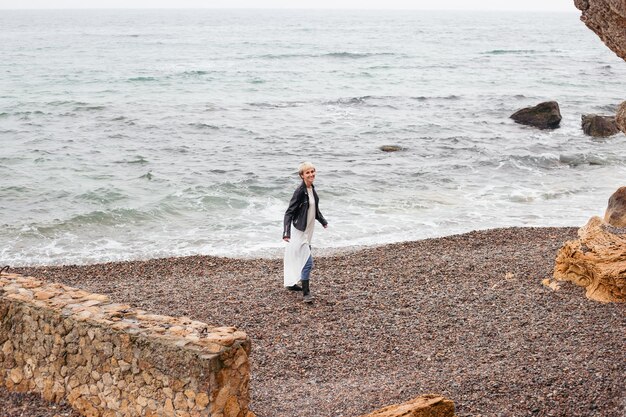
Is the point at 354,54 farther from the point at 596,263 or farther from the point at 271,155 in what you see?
the point at 596,263

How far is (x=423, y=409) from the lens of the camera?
6.69 m

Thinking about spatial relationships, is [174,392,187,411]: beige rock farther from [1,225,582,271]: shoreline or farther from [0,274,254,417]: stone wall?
[1,225,582,271]: shoreline

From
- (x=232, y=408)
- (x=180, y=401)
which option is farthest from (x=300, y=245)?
(x=180, y=401)

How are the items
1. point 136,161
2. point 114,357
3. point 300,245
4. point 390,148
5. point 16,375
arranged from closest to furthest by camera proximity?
1. point 114,357
2. point 16,375
3. point 300,245
4. point 136,161
5. point 390,148

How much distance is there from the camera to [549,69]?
63.3m

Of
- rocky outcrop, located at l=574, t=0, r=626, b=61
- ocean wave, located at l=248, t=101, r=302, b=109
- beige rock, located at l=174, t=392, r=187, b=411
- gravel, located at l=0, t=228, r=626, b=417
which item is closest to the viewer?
beige rock, located at l=174, t=392, r=187, b=411

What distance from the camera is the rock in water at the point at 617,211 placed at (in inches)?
664

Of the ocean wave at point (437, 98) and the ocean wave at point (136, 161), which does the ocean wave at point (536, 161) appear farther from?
the ocean wave at point (437, 98)

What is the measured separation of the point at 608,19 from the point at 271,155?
2210cm

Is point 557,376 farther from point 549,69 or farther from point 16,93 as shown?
point 549,69

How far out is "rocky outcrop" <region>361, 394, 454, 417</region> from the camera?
663 centimetres

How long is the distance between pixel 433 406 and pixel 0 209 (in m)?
17.9

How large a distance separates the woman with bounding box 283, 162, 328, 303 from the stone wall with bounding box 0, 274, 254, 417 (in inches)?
149

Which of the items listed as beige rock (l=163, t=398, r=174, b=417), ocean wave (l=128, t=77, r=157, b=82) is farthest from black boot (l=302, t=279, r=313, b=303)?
ocean wave (l=128, t=77, r=157, b=82)
